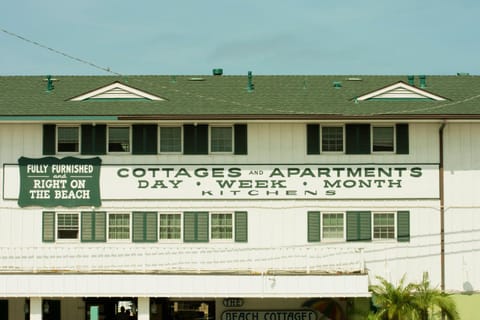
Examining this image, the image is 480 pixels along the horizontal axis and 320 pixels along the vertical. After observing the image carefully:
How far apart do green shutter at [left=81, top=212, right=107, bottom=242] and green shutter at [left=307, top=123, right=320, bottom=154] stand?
729 cm

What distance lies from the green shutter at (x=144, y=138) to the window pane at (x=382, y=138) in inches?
292

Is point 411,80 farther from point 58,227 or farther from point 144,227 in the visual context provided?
point 58,227

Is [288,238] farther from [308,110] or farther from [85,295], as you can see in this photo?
[85,295]

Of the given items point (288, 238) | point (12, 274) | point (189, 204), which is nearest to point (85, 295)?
point (12, 274)

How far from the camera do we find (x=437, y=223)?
31.6 metres

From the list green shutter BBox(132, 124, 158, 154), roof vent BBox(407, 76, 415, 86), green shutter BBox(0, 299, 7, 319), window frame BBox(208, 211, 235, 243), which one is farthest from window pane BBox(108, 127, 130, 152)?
roof vent BBox(407, 76, 415, 86)

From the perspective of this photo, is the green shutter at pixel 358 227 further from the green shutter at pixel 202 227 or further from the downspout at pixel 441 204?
the green shutter at pixel 202 227

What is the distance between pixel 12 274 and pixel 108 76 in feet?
33.3

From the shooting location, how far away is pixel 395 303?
29.6 metres

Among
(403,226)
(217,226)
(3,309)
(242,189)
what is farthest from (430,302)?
(3,309)

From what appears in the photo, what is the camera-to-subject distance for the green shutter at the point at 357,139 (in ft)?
104

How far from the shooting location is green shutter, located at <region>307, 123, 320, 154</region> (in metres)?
31.8

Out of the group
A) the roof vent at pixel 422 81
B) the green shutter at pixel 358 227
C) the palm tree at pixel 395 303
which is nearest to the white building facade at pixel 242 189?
the green shutter at pixel 358 227

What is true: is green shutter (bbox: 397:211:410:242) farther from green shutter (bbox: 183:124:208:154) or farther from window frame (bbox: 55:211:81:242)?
window frame (bbox: 55:211:81:242)
